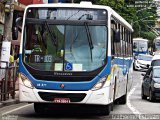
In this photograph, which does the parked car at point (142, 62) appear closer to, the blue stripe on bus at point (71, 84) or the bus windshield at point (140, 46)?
the bus windshield at point (140, 46)

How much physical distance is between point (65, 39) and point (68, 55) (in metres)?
0.44

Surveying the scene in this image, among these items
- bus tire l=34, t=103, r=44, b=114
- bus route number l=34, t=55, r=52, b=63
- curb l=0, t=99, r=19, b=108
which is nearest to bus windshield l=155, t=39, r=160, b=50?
curb l=0, t=99, r=19, b=108

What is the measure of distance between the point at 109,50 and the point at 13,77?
22.4ft

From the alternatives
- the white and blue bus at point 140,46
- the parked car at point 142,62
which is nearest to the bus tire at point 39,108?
the parked car at point 142,62

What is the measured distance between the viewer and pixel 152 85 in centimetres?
2236

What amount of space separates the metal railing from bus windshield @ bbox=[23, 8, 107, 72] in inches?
177

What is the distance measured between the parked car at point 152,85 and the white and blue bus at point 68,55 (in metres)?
7.32

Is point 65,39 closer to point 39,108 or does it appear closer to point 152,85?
point 39,108

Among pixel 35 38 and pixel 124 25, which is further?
pixel 124 25

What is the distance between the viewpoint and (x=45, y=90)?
14016 millimetres

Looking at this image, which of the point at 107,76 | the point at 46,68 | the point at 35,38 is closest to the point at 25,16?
the point at 35,38

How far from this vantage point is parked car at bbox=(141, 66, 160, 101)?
22.0 metres

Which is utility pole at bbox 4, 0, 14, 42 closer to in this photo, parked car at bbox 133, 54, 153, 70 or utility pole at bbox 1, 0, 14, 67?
utility pole at bbox 1, 0, 14, 67

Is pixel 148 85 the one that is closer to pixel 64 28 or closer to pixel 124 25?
pixel 124 25
